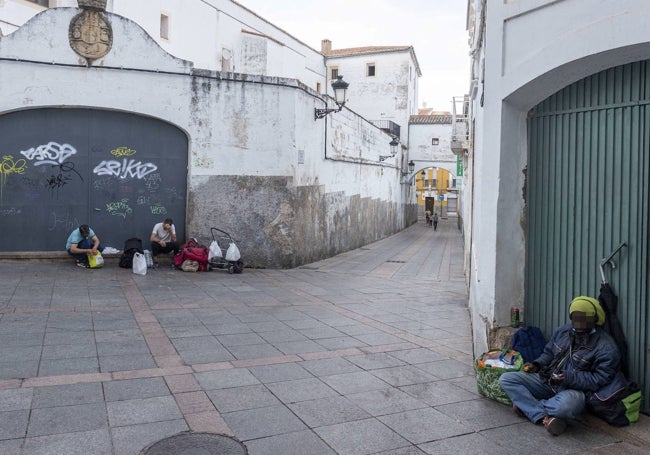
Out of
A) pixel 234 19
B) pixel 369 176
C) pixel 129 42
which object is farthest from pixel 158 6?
pixel 129 42

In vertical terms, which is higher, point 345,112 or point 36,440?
point 345,112

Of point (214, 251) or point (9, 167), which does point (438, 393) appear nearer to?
point (214, 251)

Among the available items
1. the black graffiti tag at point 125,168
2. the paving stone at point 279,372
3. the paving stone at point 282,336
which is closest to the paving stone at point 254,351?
the paving stone at point 282,336

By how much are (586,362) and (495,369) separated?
0.78 metres

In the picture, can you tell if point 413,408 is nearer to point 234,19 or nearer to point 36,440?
point 36,440

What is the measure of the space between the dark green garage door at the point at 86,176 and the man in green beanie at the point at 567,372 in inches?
392

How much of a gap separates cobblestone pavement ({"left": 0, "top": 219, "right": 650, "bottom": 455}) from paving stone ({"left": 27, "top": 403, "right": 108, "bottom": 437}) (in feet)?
0.05

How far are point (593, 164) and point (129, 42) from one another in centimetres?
1054

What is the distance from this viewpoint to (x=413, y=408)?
5055mm

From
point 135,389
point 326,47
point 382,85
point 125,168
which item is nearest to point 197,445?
point 135,389

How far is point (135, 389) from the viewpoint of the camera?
523 centimetres

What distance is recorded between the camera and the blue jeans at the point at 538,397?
4.60 m

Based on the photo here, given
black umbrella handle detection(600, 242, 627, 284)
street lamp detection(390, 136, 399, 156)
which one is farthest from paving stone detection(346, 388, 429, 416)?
street lamp detection(390, 136, 399, 156)

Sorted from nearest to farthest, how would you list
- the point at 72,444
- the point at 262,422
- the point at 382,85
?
the point at 72,444 → the point at 262,422 → the point at 382,85
